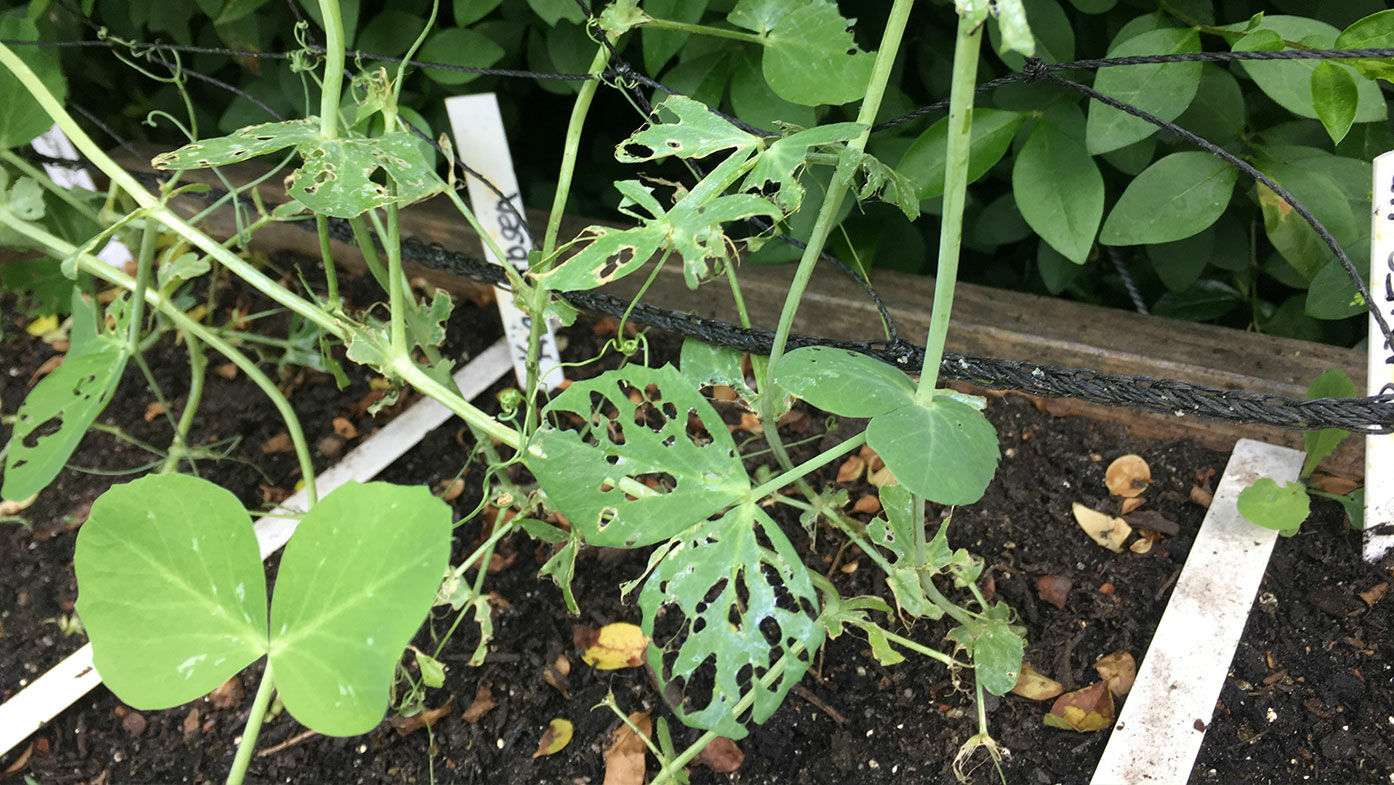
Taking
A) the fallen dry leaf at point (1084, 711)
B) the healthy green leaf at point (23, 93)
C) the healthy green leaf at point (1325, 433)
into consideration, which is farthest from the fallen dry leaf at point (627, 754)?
the healthy green leaf at point (23, 93)

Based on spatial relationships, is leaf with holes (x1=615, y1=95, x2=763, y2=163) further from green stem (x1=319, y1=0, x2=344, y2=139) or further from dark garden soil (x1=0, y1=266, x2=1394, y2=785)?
dark garden soil (x1=0, y1=266, x2=1394, y2=785)

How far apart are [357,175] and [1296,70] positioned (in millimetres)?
847

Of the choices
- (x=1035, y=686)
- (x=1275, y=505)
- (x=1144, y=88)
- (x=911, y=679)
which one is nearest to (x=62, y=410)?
(x=911, y=679)

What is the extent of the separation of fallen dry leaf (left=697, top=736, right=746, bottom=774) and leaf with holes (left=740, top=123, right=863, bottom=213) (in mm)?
543

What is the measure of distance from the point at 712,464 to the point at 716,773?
0.39 metres

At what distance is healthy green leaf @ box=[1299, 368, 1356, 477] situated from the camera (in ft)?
3.07

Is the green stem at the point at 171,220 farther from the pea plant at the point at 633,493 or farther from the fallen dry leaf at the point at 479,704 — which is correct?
the fallen dry leaf at the point at 479,704

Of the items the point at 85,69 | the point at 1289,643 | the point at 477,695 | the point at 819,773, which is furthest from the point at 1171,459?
the point at 85,69

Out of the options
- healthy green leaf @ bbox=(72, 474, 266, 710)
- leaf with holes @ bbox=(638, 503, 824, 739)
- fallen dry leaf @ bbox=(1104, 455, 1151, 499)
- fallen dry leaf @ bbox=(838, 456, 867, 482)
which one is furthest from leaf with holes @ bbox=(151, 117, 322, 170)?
fallen dry leaf @ bbox=(1104, 455, 1151, 499)

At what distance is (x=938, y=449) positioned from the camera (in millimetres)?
639

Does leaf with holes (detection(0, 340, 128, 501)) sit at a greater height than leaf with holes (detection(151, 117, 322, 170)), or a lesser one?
lesser

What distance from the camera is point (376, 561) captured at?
63 cm

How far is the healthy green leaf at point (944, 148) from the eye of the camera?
1002mm

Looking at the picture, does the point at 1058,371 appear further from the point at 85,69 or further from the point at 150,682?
the point at 85,69
